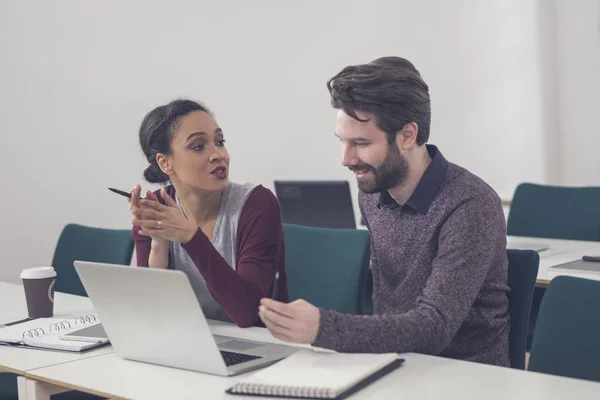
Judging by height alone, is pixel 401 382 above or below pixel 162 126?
below

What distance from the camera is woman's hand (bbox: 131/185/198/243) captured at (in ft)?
6.38

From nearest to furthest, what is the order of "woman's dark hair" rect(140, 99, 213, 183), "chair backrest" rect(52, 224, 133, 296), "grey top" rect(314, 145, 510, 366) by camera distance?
"grey top" rect(314, 145, 510, 366), "woman's dark hair" rect(140, 99, 213, 183), "chair backrest" rect(52, 224, 133, 296)

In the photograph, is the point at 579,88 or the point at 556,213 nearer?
the point at 556,213

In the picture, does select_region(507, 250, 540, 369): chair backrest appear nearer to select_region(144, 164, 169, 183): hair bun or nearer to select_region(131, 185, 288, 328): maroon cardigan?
select_region(131, 185, 288, 328): maroon cardigan

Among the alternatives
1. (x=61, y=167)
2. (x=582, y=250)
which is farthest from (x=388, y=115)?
(x=61, y=167)

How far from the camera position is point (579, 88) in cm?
425

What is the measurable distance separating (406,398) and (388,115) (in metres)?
0.68

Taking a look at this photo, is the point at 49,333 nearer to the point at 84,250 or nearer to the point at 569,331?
the point at 84,250

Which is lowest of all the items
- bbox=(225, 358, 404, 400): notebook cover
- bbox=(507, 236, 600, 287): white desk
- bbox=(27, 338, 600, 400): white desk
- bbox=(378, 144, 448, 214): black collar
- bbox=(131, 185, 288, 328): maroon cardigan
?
bbox=(507, 236, 600, 287): white desk

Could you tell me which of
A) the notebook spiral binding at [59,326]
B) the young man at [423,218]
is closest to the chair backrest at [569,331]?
the young man at [423,218]

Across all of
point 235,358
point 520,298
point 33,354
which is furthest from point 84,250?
point 520,298

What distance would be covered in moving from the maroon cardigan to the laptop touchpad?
0.18 meters

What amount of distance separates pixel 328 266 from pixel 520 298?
2.26ft

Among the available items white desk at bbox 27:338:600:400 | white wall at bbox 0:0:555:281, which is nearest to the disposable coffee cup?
white desk at bbox 27:338:600:400
